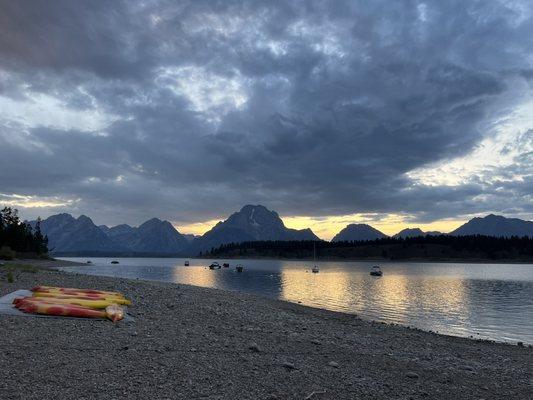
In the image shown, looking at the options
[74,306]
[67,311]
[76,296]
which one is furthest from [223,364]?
[76,296]

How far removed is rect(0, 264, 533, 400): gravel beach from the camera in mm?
10578

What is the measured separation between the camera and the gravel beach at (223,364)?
10.6m

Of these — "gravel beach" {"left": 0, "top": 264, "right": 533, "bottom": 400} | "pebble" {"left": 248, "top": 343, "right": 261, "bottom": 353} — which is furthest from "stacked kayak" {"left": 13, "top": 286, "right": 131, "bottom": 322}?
"pebble" {"left": 248, "top": 343, "right": 261, "bottom": 353}

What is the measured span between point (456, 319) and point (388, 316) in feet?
22.6

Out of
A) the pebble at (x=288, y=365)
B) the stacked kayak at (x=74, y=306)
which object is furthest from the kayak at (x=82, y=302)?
the pebble at (x=288, y=365)

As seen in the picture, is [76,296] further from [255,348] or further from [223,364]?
[223,364]

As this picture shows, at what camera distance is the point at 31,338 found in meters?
14.4

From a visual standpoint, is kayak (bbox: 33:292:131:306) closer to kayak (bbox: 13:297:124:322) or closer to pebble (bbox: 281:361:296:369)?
kayak (bbox: 13:297:124:322)

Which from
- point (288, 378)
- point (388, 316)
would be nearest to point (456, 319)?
point (388, 316)

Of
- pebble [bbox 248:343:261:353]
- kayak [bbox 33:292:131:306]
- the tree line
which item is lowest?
pebble [bbox 248:343:261:353]

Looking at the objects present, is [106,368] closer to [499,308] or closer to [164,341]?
[164,341]

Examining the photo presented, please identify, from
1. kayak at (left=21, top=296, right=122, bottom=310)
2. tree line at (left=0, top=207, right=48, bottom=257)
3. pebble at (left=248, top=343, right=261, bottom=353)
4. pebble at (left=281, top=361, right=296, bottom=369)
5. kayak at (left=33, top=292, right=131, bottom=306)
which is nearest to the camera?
pebble at (left=281, top=361, right=296, bottom=369)

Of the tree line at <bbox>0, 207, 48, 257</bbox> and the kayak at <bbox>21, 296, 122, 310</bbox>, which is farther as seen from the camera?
the tree line at <bbox>0, 207, 48, 257</bbox>

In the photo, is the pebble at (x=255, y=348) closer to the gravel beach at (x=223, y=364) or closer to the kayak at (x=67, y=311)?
the gravel beach at (x=223, y=364)
